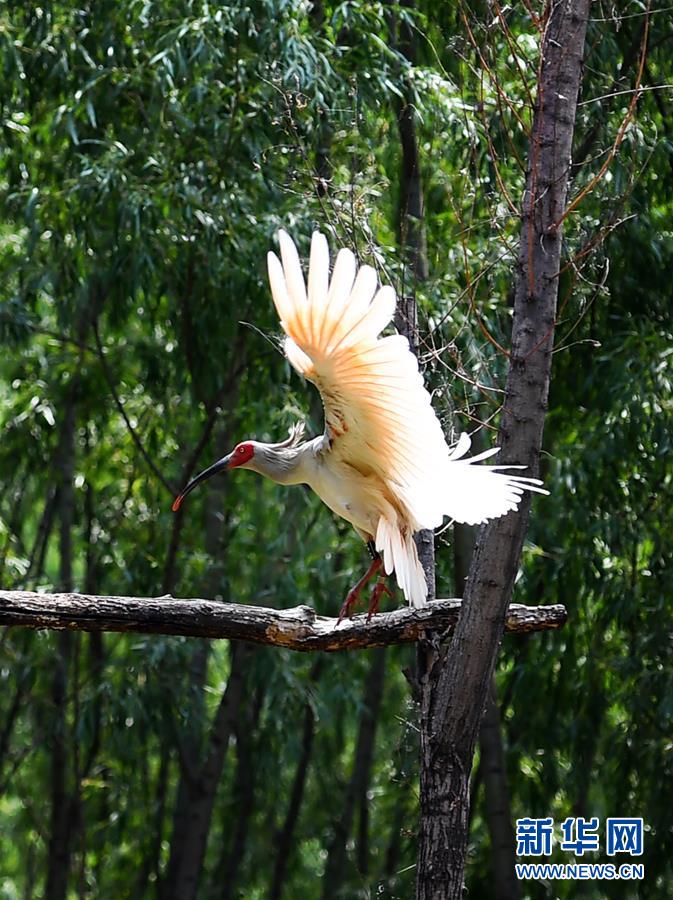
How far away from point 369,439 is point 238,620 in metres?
0.48

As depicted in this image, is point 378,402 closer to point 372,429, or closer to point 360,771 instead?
point 372,429

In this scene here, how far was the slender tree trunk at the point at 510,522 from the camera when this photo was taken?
9.06 feet

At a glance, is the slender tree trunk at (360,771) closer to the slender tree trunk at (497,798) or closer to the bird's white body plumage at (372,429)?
the slender tree trunk at (497,798)

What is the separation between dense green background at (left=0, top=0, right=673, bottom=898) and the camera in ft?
14.2

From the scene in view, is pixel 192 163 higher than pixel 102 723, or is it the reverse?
pixel 192 163

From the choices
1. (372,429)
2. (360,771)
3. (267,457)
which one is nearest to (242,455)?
(267,457)

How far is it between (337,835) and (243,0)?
4.67 m

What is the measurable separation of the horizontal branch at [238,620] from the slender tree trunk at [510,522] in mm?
129

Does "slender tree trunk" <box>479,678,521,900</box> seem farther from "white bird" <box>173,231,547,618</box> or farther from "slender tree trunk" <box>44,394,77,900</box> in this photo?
"white bird" <box>173,231,547,618</box>

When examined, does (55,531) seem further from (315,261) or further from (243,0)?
(315,261)

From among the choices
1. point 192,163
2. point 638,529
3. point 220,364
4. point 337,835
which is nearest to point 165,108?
point 192,163

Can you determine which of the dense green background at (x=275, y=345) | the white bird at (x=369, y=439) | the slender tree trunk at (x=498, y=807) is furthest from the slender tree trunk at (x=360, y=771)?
the white bird at (x=369, y=439)

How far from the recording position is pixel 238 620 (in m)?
2.79

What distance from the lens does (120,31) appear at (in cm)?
485
